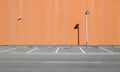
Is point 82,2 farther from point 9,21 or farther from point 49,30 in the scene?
point 9,21

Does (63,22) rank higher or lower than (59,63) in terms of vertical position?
higher

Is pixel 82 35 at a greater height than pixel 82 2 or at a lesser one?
lesser

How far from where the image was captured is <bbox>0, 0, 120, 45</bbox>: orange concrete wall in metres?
33.8

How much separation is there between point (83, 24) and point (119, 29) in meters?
3.93

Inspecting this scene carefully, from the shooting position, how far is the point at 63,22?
111ft

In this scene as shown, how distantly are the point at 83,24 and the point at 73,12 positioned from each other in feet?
5.64

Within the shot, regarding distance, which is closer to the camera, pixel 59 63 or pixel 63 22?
pixel 59 63

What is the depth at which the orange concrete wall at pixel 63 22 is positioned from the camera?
3381cm

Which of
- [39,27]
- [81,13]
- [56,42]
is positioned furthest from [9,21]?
[81,13]

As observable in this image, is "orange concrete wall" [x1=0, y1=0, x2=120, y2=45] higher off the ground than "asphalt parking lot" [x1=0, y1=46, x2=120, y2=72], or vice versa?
"orange concrete wall" [x1=0, y1=0, x2=120, y2=45]

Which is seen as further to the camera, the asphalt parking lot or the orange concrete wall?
the orange concrete wall

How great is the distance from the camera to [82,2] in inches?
1334

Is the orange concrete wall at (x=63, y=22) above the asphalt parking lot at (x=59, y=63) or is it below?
above

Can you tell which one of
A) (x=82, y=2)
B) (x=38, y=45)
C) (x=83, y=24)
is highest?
(x=82, y=2)
